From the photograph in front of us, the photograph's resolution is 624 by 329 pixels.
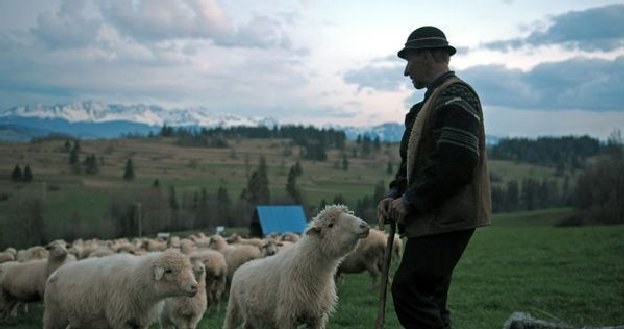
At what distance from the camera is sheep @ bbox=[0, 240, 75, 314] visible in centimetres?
1542

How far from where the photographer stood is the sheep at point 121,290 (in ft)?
27.4

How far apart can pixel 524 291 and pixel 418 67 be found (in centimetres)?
1230

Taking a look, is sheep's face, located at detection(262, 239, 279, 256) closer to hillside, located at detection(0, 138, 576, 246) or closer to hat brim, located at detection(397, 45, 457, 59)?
hat brim, located at detection(397, 45, 457, 59)

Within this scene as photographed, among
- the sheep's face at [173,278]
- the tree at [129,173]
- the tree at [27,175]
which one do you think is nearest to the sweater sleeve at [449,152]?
the sheep's face at [173,278]

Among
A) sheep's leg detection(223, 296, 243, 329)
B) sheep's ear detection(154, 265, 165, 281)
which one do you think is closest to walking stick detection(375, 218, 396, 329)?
sheep's ear detection(154, 265, 165, 281)

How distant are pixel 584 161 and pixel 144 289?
154639 millimetres

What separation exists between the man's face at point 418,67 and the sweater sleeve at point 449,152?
381mm

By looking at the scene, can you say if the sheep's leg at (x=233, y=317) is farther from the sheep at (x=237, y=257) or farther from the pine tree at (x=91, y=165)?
the pine tree at (x=91, y=165)

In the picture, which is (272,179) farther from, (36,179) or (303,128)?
(303,128)

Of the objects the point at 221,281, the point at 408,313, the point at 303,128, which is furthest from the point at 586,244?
the point at 303,128

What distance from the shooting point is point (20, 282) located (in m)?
15.6

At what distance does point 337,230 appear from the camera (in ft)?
24.1

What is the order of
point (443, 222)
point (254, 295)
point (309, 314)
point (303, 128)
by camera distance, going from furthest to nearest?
point (303, 128), point (254, 295), point (309, 314), point (443, 222)

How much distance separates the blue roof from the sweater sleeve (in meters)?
37.5
